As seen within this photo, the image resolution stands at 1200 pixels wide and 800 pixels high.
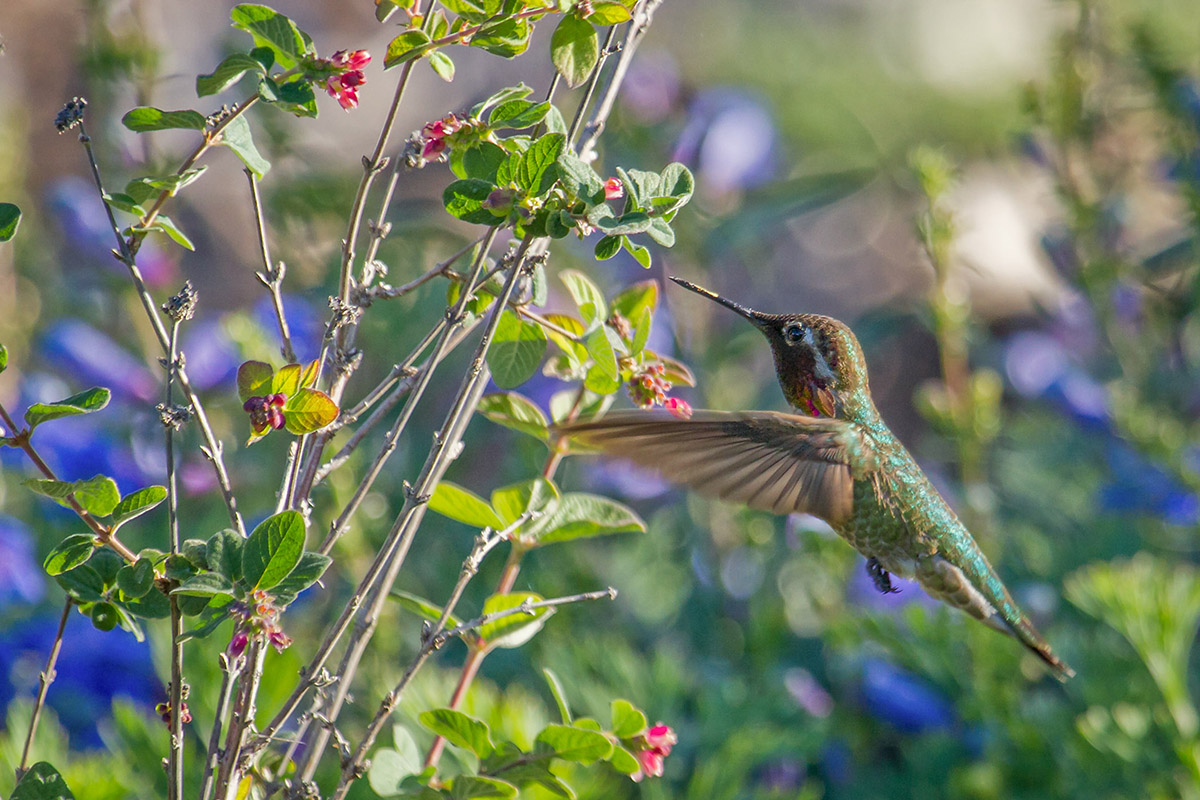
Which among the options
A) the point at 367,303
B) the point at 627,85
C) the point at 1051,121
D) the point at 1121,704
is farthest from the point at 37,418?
the point at 1051,121

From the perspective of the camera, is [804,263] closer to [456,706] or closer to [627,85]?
[627,85]

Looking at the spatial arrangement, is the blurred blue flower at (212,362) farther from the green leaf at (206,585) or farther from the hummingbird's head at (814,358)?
the green leaf at (206,585)

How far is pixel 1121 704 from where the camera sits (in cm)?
182

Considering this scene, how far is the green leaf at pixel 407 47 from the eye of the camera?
28.4 inches

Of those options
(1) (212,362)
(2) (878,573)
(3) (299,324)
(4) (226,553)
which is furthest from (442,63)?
(1) (212,362)

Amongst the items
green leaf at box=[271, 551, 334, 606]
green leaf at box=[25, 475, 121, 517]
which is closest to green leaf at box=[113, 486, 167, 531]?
green leaf at box=[25, 475, 121, 517]

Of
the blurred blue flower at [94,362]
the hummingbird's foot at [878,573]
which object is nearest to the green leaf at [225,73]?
the hummingbird's foot at [878,573]

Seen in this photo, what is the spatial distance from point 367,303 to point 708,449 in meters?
0.48

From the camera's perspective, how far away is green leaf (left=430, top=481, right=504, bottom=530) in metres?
0.96

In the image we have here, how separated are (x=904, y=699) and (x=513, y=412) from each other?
3.88 feet

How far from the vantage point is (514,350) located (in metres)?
0.87

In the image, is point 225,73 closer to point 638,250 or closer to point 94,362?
point 638,250

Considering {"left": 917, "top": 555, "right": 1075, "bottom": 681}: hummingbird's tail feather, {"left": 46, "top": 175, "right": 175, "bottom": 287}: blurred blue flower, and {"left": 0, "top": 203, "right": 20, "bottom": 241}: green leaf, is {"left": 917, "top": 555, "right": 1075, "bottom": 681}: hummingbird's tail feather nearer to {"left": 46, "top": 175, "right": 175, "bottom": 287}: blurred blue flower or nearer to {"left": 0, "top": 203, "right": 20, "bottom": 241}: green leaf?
{"left": 0, "top": 203, "right": 20, "bottom": 241}: green leaf

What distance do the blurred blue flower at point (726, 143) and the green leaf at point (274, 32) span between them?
1794mm
